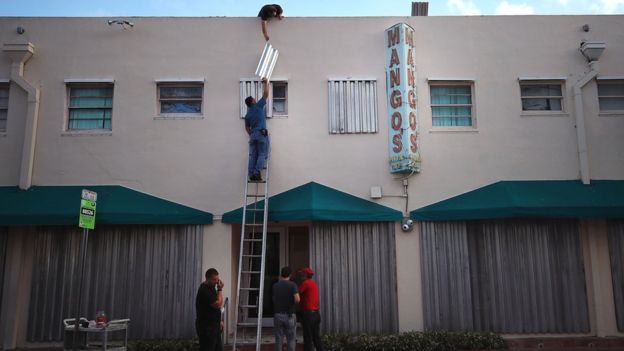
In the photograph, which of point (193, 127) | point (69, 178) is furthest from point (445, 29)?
point (69, 178)

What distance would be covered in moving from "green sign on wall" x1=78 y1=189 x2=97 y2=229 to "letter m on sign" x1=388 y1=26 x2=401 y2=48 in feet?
22.8

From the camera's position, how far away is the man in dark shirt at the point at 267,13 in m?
11.9

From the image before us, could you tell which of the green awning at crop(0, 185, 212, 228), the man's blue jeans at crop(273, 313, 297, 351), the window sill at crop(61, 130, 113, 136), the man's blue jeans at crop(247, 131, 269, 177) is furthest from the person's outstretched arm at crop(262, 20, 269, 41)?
the man's blue jeans at crop(273, 313, 297, 351)

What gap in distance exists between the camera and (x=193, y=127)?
1170cm

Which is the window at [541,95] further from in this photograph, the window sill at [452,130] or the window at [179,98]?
the window at [179,98]

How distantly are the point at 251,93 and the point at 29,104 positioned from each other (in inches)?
187

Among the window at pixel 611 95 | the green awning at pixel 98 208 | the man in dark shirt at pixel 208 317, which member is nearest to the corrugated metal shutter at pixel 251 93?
the green awning at pixel 98 208

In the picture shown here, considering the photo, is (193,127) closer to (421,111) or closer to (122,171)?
(122,171)

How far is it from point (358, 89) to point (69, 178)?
6469 mm

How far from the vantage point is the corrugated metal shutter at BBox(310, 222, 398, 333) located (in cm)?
1089

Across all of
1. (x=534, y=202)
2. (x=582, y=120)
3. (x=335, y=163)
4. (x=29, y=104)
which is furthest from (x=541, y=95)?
(x=29, y=104)

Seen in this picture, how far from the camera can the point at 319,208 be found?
10648 mm

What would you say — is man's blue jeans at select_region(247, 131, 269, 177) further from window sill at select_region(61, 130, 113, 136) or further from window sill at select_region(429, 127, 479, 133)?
window sill at select_region(429, 127, 479, 133)

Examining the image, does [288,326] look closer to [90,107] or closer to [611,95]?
[90,107]
